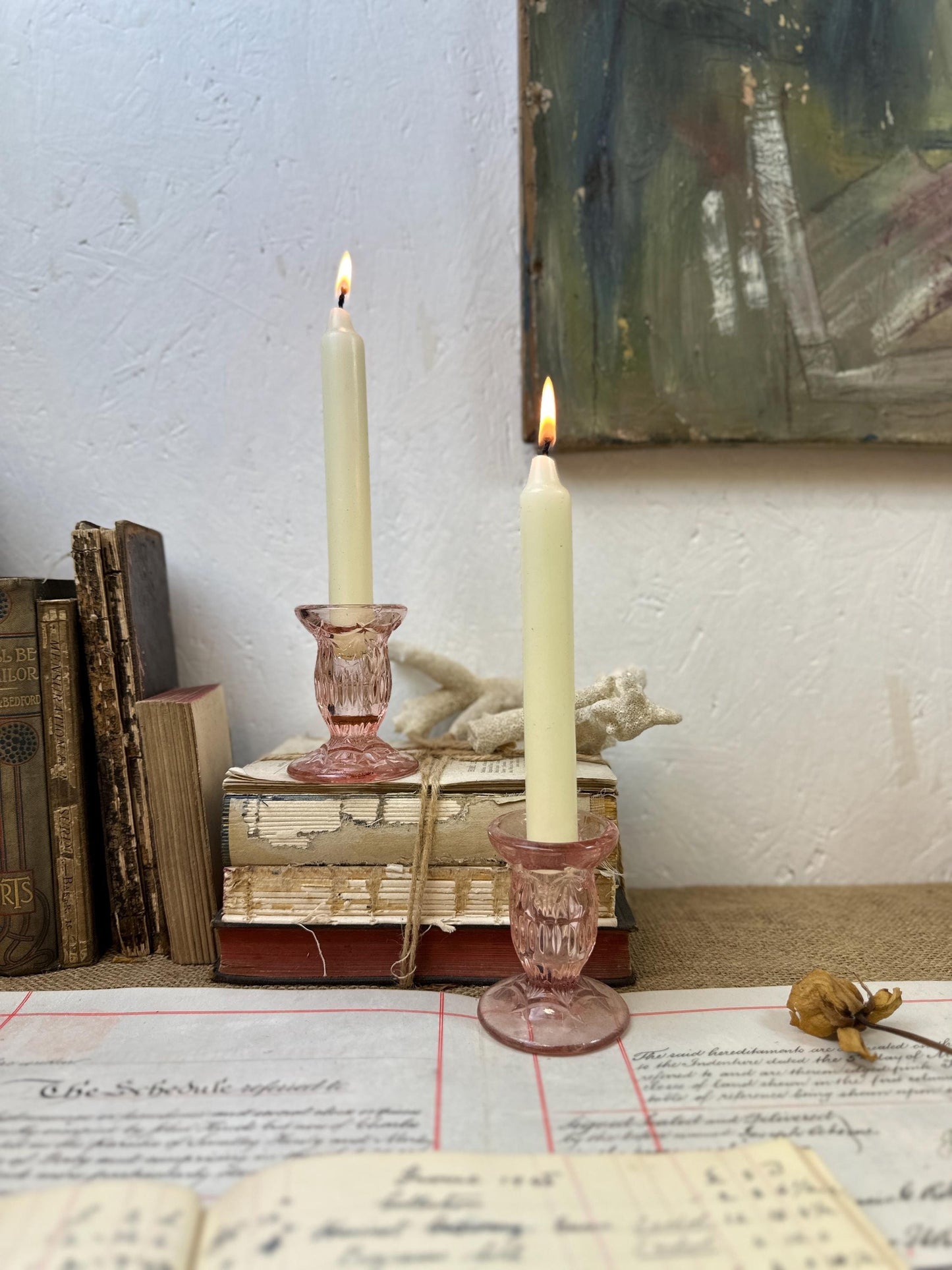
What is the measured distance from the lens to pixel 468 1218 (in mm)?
314

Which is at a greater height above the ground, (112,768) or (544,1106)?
(112,768)

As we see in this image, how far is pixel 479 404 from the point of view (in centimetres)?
71

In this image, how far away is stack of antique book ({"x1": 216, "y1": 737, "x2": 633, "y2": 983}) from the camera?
20.1 inches

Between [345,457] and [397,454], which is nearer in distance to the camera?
[345,457]

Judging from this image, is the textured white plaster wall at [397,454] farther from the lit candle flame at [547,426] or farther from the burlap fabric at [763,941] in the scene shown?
the lit candle flame at [547,426]

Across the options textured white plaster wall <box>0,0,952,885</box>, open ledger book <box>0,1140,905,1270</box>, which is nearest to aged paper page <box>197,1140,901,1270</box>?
open ledger book <box>0,1140,905,1270</box>

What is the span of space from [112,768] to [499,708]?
282 mm

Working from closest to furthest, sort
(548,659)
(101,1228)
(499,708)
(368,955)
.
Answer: (101,1228)
(548,659)
(368,955)
(499,708)

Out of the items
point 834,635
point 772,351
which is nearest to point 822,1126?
point 834,635

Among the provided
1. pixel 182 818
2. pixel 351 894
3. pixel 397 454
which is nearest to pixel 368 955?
pixel 351 894

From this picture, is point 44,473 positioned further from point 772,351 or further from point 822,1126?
point 822,1126

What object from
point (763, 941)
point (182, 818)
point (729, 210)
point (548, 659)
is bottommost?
point (763, 941)

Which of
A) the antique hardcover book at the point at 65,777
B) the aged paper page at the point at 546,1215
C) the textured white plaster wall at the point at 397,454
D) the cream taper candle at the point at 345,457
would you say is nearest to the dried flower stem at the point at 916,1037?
the aged paper page at the point at 546,1215

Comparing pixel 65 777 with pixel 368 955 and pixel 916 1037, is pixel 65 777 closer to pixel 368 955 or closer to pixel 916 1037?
pixel 368 955
